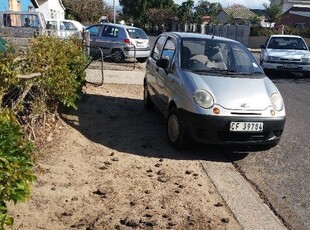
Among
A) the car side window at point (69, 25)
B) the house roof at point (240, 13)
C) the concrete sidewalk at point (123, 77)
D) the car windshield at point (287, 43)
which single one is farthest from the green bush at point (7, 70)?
the house roof at point (240, 13)

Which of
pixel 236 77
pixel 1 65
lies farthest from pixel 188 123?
pixel 1 65

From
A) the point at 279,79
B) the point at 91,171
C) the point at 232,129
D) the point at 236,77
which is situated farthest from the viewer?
the point at 279,79

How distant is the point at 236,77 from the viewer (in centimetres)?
586

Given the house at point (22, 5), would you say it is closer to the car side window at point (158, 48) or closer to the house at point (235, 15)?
the car side window at point (158, 48)

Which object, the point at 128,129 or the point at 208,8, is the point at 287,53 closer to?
the point at 128,129

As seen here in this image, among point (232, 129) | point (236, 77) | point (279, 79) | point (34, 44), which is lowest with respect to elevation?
point (279, 79)

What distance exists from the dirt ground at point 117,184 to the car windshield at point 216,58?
1326 mm

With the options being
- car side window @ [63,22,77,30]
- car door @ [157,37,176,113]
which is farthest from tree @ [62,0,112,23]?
car door @ [157,37,176,113]

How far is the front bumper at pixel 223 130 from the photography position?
5227mm

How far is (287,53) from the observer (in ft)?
47.7

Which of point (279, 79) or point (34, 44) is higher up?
point (34, 44)

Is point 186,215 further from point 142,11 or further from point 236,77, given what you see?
point 142,11

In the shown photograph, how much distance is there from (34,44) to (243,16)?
70.3m

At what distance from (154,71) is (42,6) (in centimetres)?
3466
